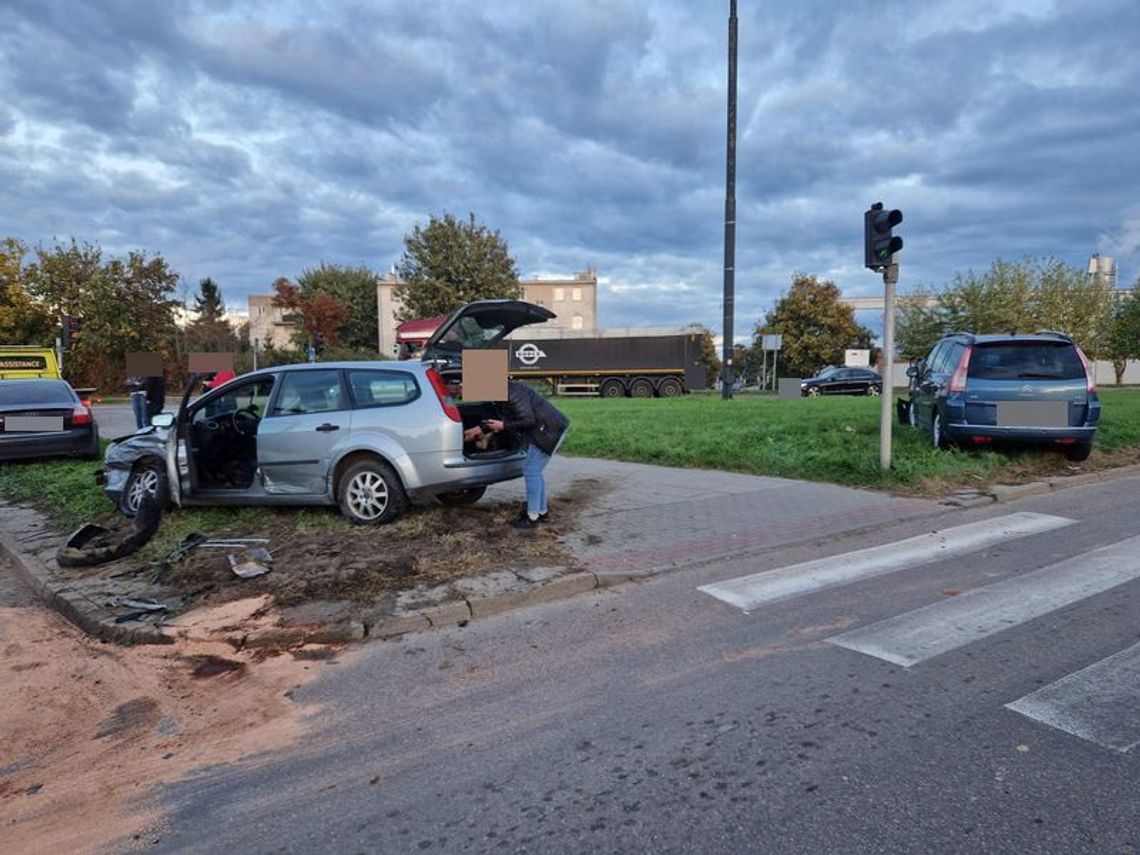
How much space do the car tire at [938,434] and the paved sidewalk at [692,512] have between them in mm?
2080

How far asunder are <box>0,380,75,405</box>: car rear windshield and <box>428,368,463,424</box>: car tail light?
26.1 feet

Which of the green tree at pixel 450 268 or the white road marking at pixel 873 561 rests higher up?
the green tree at pixel 450 268

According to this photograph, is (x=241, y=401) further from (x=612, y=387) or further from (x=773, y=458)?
(x=612, y=387)

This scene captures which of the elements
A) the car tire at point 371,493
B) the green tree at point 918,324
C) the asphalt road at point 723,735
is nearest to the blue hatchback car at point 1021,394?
the asphalt road at point 723,735

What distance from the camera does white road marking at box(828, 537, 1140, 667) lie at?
3998 mm

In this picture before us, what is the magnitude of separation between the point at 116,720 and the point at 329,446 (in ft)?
10.7

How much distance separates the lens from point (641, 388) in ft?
118

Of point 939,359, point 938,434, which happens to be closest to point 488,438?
point 938,434

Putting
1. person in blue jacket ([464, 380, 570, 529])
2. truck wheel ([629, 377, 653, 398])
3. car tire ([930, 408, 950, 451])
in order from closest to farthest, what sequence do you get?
person in blue jacket ([464, 380, 570, 529])
car tire ([930, 408, 950, 451])
truck wheel ([629, 377, 653, 398])

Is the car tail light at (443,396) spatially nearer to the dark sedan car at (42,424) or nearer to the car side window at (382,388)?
the car side window at (382,388)

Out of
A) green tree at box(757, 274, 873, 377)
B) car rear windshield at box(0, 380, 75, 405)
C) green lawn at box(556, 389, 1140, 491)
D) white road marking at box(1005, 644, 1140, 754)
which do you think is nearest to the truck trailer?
green tree at box(757, 274, 873, 377)

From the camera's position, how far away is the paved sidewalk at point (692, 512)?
5.98 metres

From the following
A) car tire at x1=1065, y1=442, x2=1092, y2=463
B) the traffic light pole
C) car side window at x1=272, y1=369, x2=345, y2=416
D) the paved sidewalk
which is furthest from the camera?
car tire at x1=1065, y1=442, x2=1092, y2=463

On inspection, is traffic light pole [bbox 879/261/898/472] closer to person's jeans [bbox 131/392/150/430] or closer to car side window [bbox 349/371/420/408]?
car side window [bbox 349/371/420/408]
